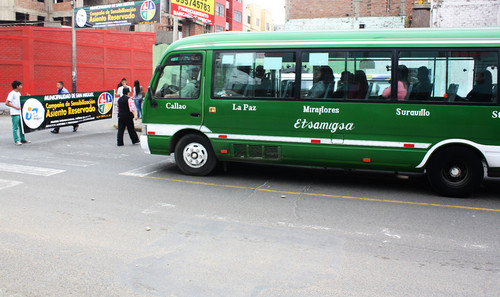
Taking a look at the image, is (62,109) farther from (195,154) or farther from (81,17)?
(81,17)

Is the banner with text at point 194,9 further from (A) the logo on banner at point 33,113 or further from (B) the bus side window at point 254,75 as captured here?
(B) the bus side window at point 254,75

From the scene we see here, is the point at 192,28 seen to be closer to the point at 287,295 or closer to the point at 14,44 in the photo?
the point at 14,44

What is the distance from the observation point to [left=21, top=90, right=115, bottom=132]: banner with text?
1389 cm

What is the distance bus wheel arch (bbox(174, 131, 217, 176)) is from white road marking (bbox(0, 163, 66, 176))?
2.61 metres

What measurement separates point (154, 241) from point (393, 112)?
4.81 m

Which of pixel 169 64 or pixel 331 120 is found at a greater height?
pixel 169 64

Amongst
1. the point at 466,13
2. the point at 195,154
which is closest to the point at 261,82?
the point at 195,154

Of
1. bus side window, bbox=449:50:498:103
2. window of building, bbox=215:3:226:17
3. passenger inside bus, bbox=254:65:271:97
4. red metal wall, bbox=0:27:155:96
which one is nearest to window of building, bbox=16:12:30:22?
red metal wall, bbox=0:27:155:96

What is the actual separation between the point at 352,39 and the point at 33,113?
10.4 m

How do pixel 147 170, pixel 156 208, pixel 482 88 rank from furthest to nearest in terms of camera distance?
pixel 147 170 < pixel 482 88 < pixel 156 208

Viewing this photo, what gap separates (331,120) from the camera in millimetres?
8297

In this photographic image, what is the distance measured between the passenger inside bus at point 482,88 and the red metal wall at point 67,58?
25.2 meters

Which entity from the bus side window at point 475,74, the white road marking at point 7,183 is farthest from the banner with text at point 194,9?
the bus side window at point 475,74

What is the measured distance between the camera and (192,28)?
45.3 m
